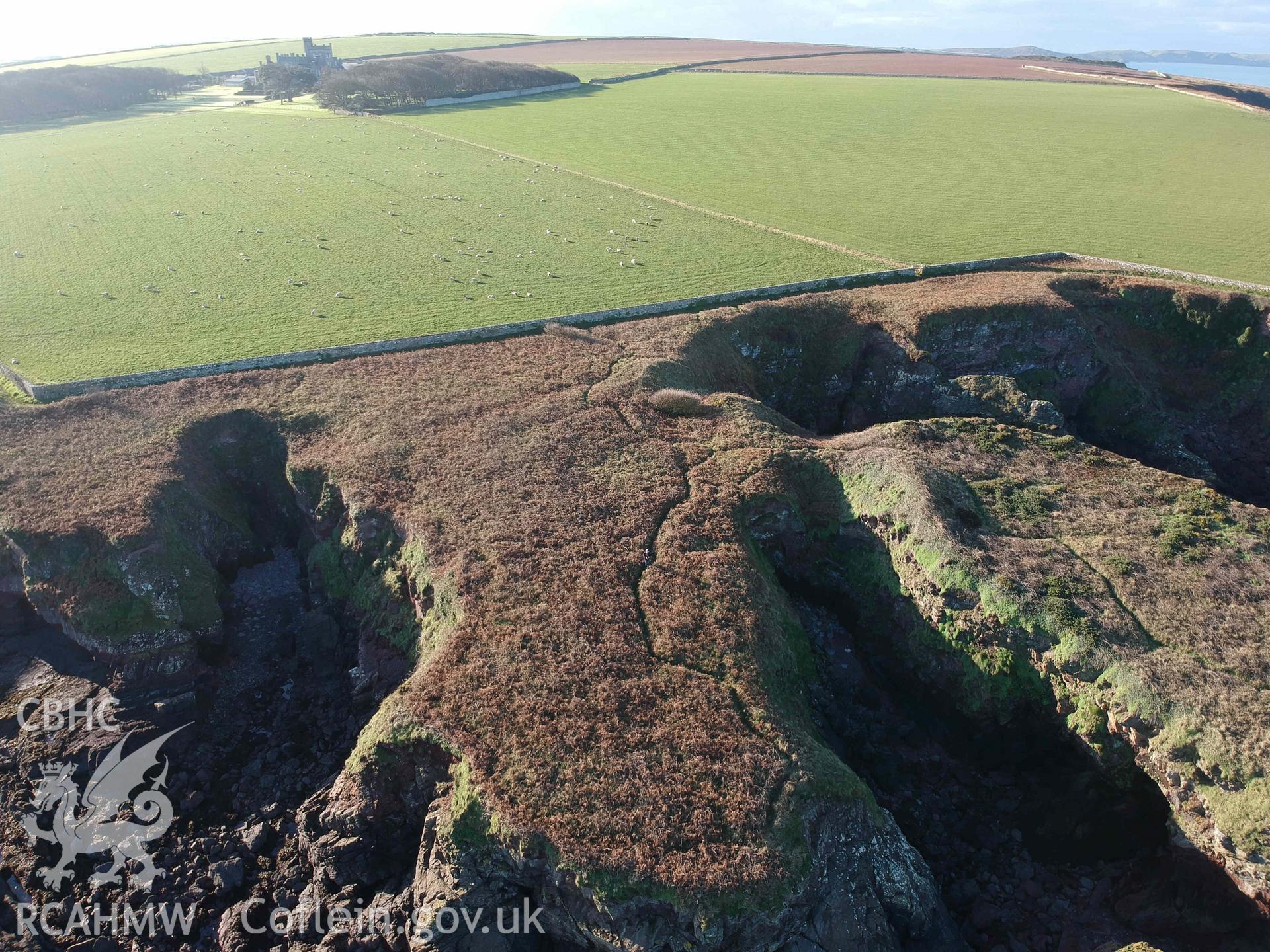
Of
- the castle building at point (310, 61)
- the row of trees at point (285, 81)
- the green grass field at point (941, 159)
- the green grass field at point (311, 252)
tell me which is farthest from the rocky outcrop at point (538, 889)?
the castle building at point (310, 61)

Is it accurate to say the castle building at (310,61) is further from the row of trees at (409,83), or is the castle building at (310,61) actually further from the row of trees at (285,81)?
the row of trees at (409,83)

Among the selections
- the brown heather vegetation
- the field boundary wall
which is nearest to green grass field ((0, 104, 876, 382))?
the field boundary wall

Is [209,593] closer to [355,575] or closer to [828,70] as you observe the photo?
[355,575]

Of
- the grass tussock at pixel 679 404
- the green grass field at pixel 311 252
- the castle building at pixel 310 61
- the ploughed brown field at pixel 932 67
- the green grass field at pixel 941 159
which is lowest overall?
the grass tussock at pixel 679 404

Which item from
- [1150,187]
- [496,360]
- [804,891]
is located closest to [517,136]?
[496,360]

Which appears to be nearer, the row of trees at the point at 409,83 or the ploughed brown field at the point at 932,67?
the row of trees at the point at 409,83
